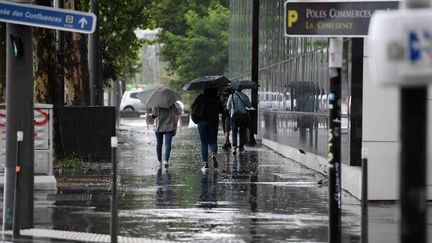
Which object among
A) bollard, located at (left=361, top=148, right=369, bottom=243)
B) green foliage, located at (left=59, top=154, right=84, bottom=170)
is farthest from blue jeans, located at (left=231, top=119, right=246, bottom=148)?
bollard, located at (left=361, top=148, right=369, bottom=243)

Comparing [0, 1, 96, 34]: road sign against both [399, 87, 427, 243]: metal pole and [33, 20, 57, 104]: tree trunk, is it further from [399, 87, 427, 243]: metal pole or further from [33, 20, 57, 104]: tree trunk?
[33, 20, 57, 104]: tree trunk

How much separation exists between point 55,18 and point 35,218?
111 inches

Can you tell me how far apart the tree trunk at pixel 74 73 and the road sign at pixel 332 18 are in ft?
58.6

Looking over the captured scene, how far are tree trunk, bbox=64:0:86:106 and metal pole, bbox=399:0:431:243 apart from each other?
Result: 22.4 m

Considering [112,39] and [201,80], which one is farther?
[112,39]

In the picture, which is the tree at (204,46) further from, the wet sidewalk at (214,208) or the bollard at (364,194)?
the bollard at (364,194)

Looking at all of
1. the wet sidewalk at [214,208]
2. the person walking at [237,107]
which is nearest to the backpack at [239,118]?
the person walking at [237,107]

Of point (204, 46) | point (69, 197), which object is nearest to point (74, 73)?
point (69, 197)

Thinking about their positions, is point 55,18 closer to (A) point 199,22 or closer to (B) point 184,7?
(A) point 199,22

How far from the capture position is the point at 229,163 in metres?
22.6

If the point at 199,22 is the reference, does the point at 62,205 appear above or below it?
below

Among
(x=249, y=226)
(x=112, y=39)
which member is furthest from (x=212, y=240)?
(x=112, y=39)

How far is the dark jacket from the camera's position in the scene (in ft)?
64.9

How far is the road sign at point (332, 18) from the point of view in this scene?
9780 mm
